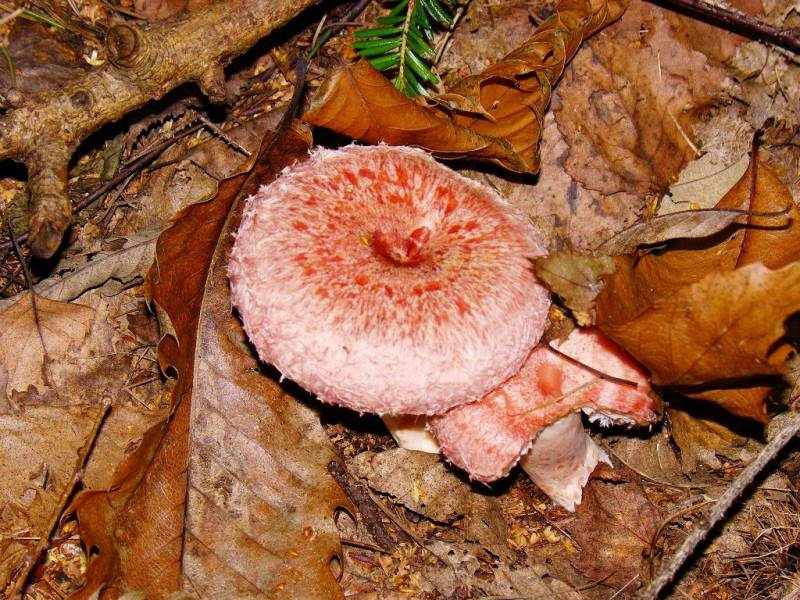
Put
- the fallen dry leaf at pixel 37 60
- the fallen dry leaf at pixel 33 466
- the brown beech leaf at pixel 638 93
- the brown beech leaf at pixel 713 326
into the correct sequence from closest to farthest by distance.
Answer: the brown beech leaf at pixel 713 326, the fallen dry leaf at pixel 33 466, the fallen dry leaf at pixel 37 60, the brown beech leaf at pixel 638 93

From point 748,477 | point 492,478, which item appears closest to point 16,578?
point 492,478

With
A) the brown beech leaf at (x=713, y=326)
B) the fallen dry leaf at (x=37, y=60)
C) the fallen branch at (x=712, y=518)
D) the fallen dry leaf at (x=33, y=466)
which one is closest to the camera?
the brown beech leaf at (x=713, y=326)

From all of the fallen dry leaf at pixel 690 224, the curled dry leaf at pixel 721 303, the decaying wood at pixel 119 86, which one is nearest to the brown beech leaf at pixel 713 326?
the curled dry leaf at pixel 721 303

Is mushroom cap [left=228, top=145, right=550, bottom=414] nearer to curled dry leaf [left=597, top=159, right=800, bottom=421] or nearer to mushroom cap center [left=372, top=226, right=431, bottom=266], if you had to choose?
mushroom cap center [left=372, top=226, right=431, bottom=266]

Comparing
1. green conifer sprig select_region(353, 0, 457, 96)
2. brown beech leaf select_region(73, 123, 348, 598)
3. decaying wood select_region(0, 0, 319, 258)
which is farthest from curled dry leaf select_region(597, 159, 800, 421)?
decaying wood select_region(0, 0, 319, 258)

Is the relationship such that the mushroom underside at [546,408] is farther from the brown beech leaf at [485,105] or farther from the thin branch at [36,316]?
the thin branch at [36,316]

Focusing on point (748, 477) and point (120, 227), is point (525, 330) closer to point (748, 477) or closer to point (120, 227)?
point (748, 477)
